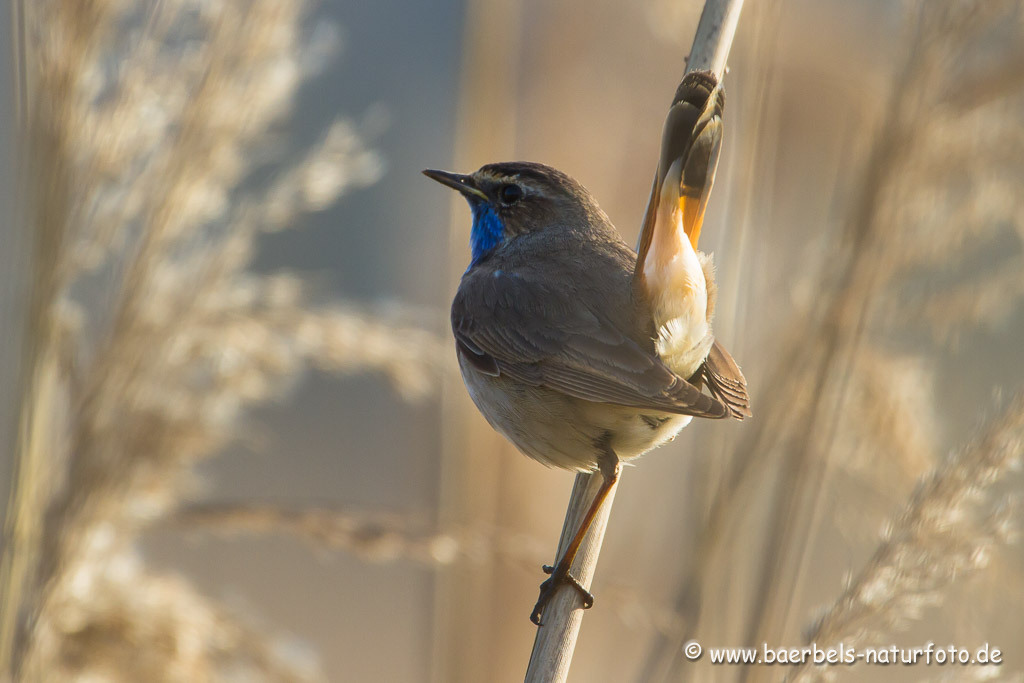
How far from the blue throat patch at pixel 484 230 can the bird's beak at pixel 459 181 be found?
0.20ft

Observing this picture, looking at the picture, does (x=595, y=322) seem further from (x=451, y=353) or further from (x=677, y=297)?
(x=451, y=353)

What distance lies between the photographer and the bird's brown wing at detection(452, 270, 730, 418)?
6.97 feet

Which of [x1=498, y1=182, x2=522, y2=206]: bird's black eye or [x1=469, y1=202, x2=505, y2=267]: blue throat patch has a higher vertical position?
[x1=498, y1=182, x2=522, y2=206]: bird's black eye

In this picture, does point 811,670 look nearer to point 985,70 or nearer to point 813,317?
point 813,317

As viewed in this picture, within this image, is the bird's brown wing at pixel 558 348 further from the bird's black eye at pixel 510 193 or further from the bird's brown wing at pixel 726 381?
the bird's black eye at pixel 510 193

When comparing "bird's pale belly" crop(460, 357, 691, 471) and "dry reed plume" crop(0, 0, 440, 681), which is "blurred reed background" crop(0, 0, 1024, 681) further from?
"bird's pale belly" crop(460, 357, 691, 471)

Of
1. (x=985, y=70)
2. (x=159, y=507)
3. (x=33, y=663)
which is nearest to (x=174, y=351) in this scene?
(x=159, y=507)

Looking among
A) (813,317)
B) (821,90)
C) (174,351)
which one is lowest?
(174,351)

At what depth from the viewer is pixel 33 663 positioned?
1.94 metres

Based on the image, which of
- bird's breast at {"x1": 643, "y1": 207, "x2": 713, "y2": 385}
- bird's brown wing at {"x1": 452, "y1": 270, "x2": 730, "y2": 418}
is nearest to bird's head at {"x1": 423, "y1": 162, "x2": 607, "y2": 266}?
bird's brown wing at {"x1": 452, "y1": 270, "x2": 730, "y2": 418}

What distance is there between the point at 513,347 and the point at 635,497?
82cm

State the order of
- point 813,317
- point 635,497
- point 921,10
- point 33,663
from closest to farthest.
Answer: point 33,663
point 921,10
point 813,317
point 635,497

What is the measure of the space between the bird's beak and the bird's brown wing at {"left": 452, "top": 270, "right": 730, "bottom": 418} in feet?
0.89

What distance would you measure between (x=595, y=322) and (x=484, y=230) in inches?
29.4
